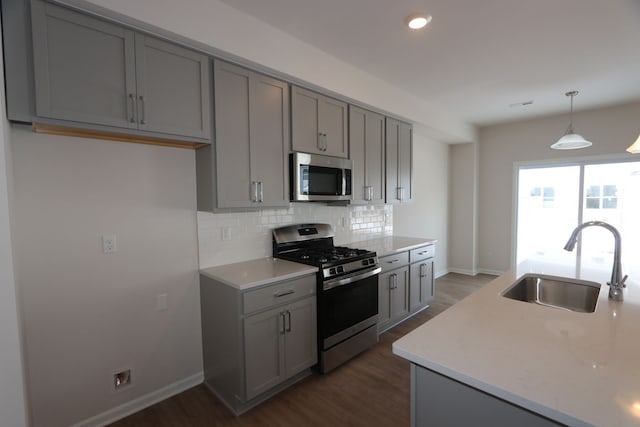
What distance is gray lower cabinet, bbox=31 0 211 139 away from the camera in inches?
59.4

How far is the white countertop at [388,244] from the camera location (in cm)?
331

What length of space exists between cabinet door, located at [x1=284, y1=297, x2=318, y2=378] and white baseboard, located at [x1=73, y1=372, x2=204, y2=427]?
0.81 meters

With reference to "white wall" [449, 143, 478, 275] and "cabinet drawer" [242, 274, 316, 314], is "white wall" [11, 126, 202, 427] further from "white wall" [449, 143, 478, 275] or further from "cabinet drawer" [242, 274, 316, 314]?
"white wall" [449, 143, 478, 275]

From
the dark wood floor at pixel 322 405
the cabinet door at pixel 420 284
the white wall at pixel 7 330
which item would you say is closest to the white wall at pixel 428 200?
the cabinet door at pixel 420 284

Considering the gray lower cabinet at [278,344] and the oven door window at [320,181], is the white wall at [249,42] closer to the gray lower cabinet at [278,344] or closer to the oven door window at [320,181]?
the oven door window at [320,181]

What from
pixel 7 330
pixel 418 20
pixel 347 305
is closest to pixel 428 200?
pixel 347 305

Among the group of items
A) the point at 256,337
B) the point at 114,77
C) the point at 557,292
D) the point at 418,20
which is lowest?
the point at 256,337

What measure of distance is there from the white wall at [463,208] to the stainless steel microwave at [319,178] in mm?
3438

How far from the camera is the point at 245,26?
220 centimetres

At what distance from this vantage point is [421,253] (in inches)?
149

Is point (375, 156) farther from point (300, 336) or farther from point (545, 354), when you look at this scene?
point (545, 354)

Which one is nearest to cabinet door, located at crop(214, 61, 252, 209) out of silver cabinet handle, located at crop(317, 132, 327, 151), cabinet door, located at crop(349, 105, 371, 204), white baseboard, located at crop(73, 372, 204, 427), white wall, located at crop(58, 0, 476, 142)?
white wall, located at crop(58, 0, 476, 142)

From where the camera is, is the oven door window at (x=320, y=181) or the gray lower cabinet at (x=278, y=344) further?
the oven door window at (x=320, y=181)

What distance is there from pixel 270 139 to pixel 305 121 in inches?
17.5
